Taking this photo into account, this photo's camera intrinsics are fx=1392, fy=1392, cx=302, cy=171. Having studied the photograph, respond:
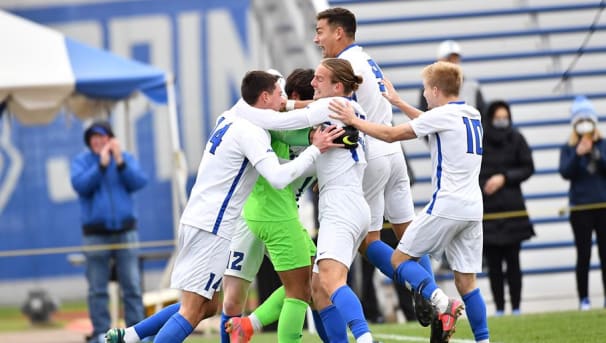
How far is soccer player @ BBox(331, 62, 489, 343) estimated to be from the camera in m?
8.27

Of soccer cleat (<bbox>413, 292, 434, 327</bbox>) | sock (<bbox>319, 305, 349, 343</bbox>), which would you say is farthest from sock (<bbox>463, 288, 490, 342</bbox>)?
sock (<bbox>319, 305, 349, 343</bbox>)

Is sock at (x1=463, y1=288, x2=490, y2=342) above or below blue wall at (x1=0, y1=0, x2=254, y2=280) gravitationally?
below

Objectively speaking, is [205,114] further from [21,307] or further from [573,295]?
[573,295]

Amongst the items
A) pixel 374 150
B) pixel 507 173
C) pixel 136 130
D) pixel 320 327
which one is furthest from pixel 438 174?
pixel 136 130

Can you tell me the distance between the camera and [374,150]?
29.3 ft

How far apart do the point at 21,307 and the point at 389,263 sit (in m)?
10.8

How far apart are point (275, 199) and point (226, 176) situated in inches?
21.4

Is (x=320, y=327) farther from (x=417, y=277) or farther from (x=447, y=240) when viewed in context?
(x=447, y=240)

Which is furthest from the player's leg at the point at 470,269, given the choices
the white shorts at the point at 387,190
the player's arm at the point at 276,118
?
the player's arm at the point at 276,118

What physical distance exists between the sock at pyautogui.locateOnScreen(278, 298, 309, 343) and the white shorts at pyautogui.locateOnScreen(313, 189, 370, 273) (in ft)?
1.59

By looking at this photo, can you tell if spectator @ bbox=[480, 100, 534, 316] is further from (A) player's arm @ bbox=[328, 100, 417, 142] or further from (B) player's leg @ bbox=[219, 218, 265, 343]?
(A) player's arm @ bbox=[328, 100, 417, 142]

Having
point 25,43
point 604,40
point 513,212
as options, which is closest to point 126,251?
point 25,43

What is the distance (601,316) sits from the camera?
1136cm

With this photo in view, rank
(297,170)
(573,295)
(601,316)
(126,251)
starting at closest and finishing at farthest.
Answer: (297,170) < (601,316) < (126,251) < (573,295)
